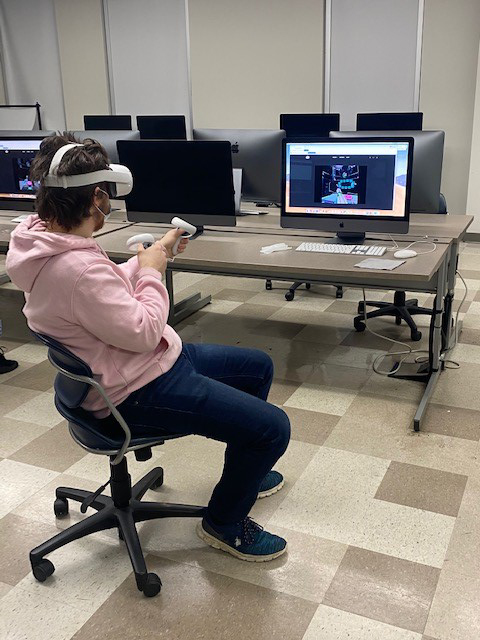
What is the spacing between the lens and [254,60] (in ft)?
21.6

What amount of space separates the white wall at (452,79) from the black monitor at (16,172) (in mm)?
3934

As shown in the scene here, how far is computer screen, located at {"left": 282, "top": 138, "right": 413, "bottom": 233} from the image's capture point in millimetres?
2879

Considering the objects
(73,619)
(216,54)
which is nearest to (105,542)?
(73,619)

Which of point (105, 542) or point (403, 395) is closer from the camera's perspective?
point (105, 542)

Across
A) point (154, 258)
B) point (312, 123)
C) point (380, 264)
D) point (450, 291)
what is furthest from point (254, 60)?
point (154, 258)

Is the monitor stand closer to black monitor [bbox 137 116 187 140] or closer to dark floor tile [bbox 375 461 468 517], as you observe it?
dark floor tile [bbox 375 461 468 517]

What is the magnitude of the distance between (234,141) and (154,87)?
167 inches

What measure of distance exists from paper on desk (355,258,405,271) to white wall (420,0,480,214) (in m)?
3.94

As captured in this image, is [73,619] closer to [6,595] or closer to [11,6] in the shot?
[6,595]

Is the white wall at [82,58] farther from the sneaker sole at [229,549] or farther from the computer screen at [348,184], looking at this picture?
the sneaker sole at [229,549]

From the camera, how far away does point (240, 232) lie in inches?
132

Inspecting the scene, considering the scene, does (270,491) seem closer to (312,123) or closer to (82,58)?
(312,123)

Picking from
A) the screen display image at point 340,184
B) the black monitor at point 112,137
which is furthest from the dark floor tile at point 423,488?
the black monitor at point 112,137

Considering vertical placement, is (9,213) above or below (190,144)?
below
